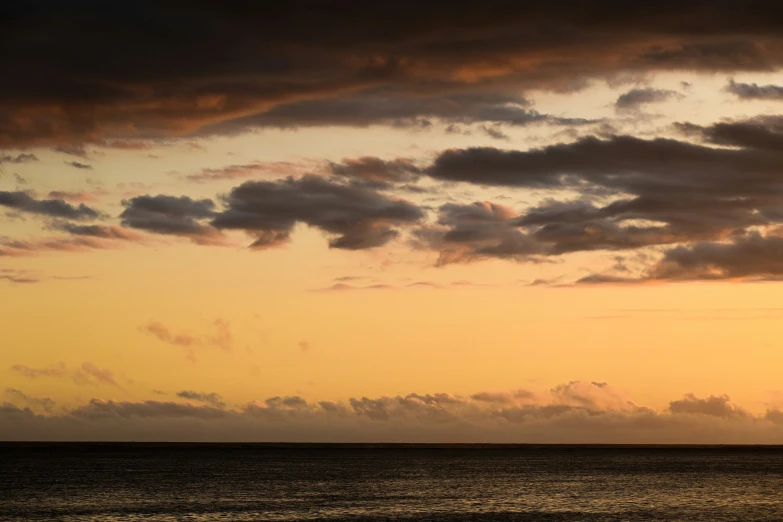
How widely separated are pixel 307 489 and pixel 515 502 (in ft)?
135

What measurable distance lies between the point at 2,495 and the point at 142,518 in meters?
46.6

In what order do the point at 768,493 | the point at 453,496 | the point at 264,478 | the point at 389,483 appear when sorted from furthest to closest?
1. the point at 264,478
2. the point at 389,483
3. the point at 768,493
4. the point at 453,496

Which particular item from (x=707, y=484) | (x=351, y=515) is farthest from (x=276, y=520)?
(x=707, y=484)

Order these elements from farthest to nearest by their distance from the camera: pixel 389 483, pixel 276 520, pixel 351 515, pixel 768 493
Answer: pixel 389 483
pixel 768 493
pixel 351 515
pixel 276 520

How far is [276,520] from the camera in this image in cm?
10862

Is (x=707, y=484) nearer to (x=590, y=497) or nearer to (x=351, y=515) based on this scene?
(x=590, y=497)

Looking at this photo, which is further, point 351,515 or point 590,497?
point 590,497

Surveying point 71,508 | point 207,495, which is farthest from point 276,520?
point 207,495

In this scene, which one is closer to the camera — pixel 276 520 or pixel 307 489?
pixel 276 520

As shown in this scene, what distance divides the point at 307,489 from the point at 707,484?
78.3 metres

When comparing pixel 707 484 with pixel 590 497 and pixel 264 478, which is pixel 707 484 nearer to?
pixel 590 497

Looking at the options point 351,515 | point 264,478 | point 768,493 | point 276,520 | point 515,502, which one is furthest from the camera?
point 264,478

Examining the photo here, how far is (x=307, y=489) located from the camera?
16538cm

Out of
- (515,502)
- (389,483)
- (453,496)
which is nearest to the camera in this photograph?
(515,502)
